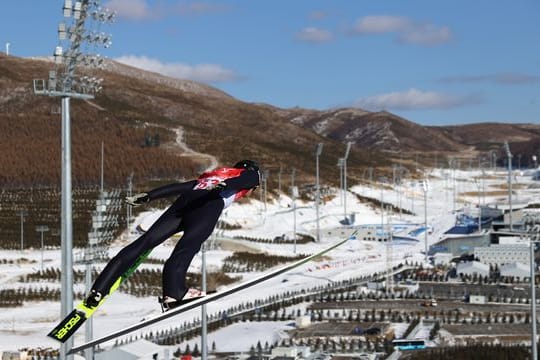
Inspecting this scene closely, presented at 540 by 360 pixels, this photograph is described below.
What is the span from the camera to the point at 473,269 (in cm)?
5597

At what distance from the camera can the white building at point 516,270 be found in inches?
2148

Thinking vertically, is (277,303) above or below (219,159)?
below

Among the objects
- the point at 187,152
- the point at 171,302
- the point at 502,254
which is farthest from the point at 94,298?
the point at 187,152

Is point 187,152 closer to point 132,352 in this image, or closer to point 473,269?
point 473,269

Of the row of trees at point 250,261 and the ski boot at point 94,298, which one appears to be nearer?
the ski boot at point 94,298

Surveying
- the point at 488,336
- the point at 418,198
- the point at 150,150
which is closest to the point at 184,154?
the point at 150,150

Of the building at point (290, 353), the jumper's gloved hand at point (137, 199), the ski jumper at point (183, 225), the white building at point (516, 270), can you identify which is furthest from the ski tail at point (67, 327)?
the white building at point (516, 270)

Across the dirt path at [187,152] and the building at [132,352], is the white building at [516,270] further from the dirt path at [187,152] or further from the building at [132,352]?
the dirt path at [187,152]

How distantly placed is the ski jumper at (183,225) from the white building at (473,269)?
167ft

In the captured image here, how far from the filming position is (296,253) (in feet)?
222

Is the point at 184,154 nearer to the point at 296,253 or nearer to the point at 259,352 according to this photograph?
the point at 296,253

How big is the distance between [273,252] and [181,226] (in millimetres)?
61734

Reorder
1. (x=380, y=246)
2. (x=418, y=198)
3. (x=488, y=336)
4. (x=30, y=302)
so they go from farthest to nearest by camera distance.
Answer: (x=418, y=198) < (x=380, y=246) < (x=30, y=302) < (x=488, y=336)

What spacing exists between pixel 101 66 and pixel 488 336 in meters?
26.8
